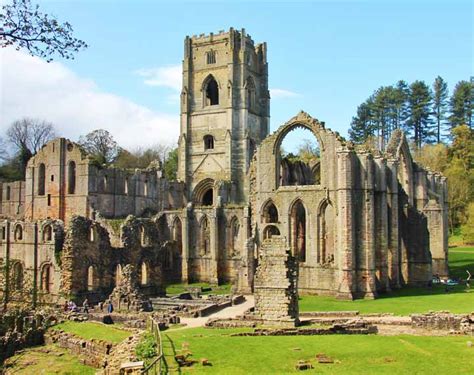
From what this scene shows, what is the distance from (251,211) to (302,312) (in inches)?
499

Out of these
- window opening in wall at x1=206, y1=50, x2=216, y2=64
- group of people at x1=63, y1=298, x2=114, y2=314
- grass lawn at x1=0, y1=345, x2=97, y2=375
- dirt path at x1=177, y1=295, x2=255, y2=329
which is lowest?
grass lawn at x1=0, y1=345, x2=97, y2=375

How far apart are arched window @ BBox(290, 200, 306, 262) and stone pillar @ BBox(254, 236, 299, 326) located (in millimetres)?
13895

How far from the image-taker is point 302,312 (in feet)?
Answer: 89.4

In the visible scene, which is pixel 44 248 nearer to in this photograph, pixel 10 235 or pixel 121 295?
pixel 10 235

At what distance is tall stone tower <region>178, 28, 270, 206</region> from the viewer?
58594mm

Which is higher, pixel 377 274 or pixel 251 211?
pixel 251 211

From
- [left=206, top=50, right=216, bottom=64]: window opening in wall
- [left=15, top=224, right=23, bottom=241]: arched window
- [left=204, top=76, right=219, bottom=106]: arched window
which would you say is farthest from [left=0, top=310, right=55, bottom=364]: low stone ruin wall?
[left=206, top=50, right=216, bottom=64]: window opening in wall

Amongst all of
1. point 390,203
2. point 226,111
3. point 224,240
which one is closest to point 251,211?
point 224,240

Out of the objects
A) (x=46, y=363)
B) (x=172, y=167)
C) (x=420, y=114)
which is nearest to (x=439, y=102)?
(x=420, y=114)

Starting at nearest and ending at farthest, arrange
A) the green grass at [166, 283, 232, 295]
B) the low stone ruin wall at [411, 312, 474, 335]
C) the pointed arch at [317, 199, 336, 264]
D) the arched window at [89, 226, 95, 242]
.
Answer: the low stone ruin wall at [411, 312, 474, 335] → the arched window at [89, 226, 95, 242] → the pointed arch at [317, 199, 336, 264] → the green grass at [166, 283, 232, 295]

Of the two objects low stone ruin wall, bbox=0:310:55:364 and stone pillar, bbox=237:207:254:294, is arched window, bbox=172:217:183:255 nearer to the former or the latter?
stone pillar, bbox=237:207:254:294

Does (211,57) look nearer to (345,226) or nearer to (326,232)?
(326,232)

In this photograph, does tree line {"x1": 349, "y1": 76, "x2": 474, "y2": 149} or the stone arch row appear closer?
the stone arch row

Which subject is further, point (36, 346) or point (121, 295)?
point (121, 295)
